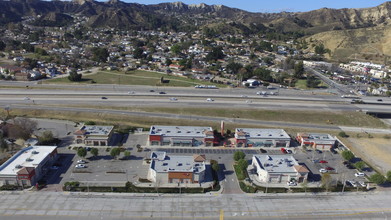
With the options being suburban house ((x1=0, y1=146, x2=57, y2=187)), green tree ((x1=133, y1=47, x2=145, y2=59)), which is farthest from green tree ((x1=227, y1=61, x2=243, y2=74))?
suburban house ((x1=0, y1=146, x2=57, y2=187))

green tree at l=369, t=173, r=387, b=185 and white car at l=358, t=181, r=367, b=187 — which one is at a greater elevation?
green tree at l=369, t=173, r=387, b=185

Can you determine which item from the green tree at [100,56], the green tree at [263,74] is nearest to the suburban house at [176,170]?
the green tree at [263,74]

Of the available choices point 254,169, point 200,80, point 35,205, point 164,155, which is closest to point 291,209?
point 254,169

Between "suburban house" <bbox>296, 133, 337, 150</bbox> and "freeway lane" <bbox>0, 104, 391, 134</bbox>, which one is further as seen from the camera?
"freeway lane" <bbox>0, 104, 391, 134</bbox>

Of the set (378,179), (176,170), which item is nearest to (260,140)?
(378,179)

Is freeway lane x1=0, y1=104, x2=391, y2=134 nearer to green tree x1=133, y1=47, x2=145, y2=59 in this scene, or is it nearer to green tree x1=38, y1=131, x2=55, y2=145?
green tree x1=38, y1=131, x2=55, y2=145

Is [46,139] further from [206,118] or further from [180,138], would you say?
[206,118]
